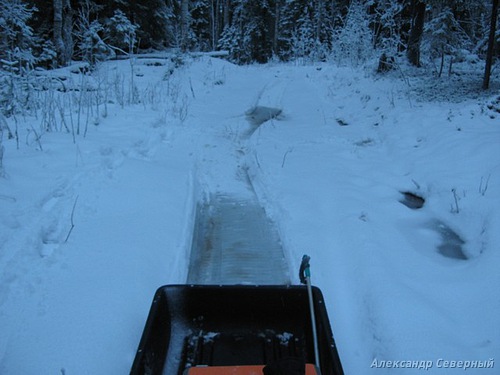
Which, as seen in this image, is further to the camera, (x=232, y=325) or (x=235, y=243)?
(x=235, y=243)

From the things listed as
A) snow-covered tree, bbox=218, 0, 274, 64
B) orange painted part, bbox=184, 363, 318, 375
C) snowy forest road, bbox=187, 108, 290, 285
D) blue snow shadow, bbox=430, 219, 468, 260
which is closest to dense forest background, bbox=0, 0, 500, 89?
snowy forest road, bbox=187, 108, 290, 285

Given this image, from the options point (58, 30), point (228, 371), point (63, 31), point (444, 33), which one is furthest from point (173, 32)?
point (228, 371)

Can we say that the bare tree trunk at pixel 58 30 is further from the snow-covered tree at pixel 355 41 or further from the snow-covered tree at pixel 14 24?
the snow-covered tree at pixel 355 41

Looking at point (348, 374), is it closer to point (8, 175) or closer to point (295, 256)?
point (295, 256)

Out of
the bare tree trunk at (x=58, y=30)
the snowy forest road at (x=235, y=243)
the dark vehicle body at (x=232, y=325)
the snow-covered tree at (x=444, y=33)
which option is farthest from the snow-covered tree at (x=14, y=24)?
the snow-covered tree at (x=444, y=33)

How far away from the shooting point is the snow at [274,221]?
247 centimetres

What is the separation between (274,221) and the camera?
425cm

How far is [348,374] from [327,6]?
33297mm

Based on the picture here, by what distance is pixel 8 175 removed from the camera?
3648 mm

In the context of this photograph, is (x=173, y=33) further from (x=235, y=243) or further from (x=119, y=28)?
(x=235, y=243)

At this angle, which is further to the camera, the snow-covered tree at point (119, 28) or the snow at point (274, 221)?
the snow-covered tree at point (119, 28)

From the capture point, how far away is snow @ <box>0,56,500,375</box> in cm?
247

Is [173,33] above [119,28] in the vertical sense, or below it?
above

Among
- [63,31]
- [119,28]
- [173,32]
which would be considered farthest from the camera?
[173,32]
